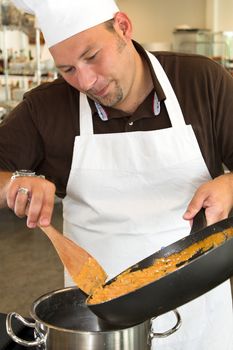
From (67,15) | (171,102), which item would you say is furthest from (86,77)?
(171,102)

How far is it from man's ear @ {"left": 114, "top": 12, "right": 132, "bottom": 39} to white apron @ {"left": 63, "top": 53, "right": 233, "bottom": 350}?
0.38 feet

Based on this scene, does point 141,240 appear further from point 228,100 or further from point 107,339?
point 107,339

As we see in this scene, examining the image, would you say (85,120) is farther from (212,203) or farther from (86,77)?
(212,203)

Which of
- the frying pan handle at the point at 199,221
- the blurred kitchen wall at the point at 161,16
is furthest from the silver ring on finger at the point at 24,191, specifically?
the blurred kitchen wall at the point at 161,16

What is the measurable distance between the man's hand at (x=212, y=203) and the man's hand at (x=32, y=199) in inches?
10.2

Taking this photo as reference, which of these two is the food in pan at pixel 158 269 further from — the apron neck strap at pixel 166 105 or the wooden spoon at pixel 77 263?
the apron neck strap at pixel 166 105

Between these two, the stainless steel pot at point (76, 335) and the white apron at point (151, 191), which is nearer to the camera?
the stainless steel pot at point (76, 335)

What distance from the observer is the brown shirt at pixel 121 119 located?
1.35 m

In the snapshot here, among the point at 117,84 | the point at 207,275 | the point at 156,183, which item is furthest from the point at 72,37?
the point at 207,275

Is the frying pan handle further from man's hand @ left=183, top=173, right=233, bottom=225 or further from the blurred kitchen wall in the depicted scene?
the blurred kitchen wall

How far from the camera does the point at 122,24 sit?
129cm

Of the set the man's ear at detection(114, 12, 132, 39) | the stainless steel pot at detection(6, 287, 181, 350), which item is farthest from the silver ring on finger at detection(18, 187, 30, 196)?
the man's ear at detection(114, 12, 132, 39)

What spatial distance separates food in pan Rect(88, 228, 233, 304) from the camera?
0.87 metres

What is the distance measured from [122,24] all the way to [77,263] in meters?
0.61
